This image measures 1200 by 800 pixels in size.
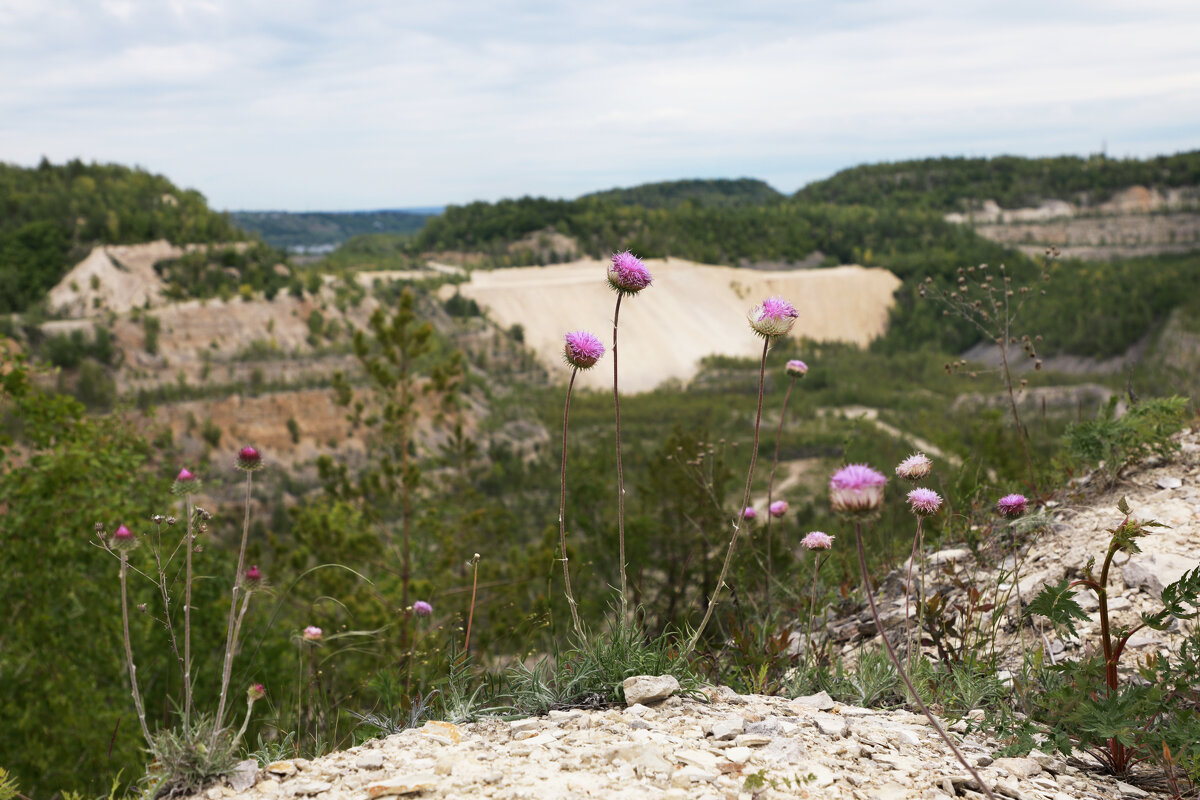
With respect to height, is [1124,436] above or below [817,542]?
above

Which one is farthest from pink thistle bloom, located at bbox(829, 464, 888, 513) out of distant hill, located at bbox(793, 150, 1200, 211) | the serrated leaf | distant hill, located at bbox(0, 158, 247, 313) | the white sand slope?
distant hill, located at bbox(793, 150, 1200, 211)

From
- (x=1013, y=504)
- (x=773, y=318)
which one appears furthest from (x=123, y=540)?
(x=1013, y=504)

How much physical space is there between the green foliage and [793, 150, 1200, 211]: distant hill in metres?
89.7

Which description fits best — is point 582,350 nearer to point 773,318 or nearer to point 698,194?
point 773,318

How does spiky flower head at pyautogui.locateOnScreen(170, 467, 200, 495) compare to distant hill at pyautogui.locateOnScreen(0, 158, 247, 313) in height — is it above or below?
below

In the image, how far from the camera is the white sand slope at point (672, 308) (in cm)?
4897

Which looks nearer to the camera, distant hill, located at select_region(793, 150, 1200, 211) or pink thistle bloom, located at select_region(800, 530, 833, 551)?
pink thistle bloom, located at select_region(800, 530, 833, 551)

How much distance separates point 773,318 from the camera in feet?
9.93

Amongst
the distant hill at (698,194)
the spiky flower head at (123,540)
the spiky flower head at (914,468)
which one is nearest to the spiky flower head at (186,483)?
the spiky flower head at (123,540)

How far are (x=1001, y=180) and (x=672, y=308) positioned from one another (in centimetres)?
5618

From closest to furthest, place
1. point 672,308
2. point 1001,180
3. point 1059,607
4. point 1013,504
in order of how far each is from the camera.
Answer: point 1059,607, point 1013,504, point 672,308, point 1001,180

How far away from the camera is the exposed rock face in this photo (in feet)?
8.19

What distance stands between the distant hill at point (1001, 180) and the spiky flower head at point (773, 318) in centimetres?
9270

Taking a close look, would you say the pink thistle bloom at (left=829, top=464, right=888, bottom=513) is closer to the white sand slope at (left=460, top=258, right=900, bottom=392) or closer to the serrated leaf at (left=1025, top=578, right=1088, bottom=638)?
the serrated leaf at (left=1025, top=578, right=1088, bottom=638)
